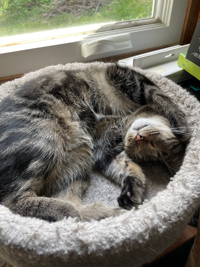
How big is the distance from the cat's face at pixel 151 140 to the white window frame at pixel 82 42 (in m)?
0.69

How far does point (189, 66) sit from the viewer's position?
1.21 meters

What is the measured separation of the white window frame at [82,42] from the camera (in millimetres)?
1258

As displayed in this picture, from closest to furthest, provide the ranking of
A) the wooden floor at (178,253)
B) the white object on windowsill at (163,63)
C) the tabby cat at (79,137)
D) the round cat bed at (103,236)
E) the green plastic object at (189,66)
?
the round cat bed at (103,236) < the tabby cat at (79,137) < the wooden floor at (178,253) < the green plastic object at (189,66) < the white object on windowsill at (163,63)

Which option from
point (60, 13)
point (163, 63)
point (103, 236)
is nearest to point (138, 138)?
point (103, 236)

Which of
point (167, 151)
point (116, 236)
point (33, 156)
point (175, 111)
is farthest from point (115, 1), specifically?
point (116, 236)

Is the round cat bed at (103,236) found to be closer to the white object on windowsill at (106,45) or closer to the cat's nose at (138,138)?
the cat's nose at (138,138)

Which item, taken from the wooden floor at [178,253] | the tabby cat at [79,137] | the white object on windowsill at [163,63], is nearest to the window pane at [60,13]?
the white object on windowsill at [163,63]

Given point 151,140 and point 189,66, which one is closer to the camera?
point 151,140

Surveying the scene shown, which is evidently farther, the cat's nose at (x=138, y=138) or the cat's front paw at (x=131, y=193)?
the cat's nose at (x=138, y=138)

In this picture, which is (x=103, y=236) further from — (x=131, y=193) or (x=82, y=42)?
(x=82, y=42)

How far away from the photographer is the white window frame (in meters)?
1.26

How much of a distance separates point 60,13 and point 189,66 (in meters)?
0.84

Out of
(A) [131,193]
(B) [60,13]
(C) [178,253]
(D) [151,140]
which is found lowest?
(C) [178,253]

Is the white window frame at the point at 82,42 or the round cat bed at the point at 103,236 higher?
the white window frame at the point at 82,42
